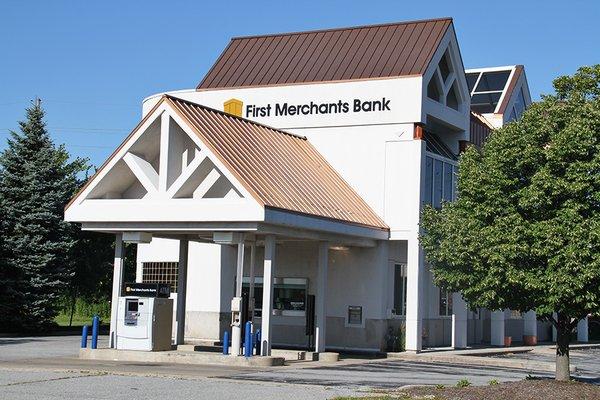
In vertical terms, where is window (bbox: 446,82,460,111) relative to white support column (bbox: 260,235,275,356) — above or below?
above

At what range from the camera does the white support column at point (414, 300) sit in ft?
99.8

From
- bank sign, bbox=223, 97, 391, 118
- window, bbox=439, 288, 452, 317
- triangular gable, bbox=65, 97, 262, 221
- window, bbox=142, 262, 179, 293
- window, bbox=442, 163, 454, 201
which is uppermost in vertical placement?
bank sign, bbox=223, 97, 391, 118

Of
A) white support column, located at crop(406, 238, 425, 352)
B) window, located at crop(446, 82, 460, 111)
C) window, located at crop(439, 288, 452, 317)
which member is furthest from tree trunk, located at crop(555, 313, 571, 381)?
window, located at crop(446, 82, 460, 111)

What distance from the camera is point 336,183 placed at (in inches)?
1218

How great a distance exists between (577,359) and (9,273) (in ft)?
71.9

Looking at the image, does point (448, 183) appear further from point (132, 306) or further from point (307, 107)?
point (132, 306)

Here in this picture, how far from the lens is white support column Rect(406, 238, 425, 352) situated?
30406 millimetres

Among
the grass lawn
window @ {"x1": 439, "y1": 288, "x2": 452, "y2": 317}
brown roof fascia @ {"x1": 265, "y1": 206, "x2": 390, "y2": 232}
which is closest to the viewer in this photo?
the grass lawn

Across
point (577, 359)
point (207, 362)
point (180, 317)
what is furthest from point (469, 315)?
point (207, 362)

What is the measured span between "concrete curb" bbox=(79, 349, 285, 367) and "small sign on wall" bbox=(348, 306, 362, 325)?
22.9 feet

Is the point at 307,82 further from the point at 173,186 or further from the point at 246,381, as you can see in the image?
the point at 246,381

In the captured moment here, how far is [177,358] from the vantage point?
24.8m

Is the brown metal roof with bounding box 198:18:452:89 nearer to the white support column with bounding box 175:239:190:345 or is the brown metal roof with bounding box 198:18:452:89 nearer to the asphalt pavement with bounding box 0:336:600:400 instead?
the white support column with bounding box 175:239:190:345

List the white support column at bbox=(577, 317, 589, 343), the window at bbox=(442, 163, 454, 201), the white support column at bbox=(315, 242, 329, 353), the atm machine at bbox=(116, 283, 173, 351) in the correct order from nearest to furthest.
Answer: the atm machine at bbox=(116, 283, 173, 351), the white support column at bbox=(315, 242, 329, 353), the window at bbox=(442, 163, 454, 201), the white support column at bbox=(577, 317, 589, 343)
